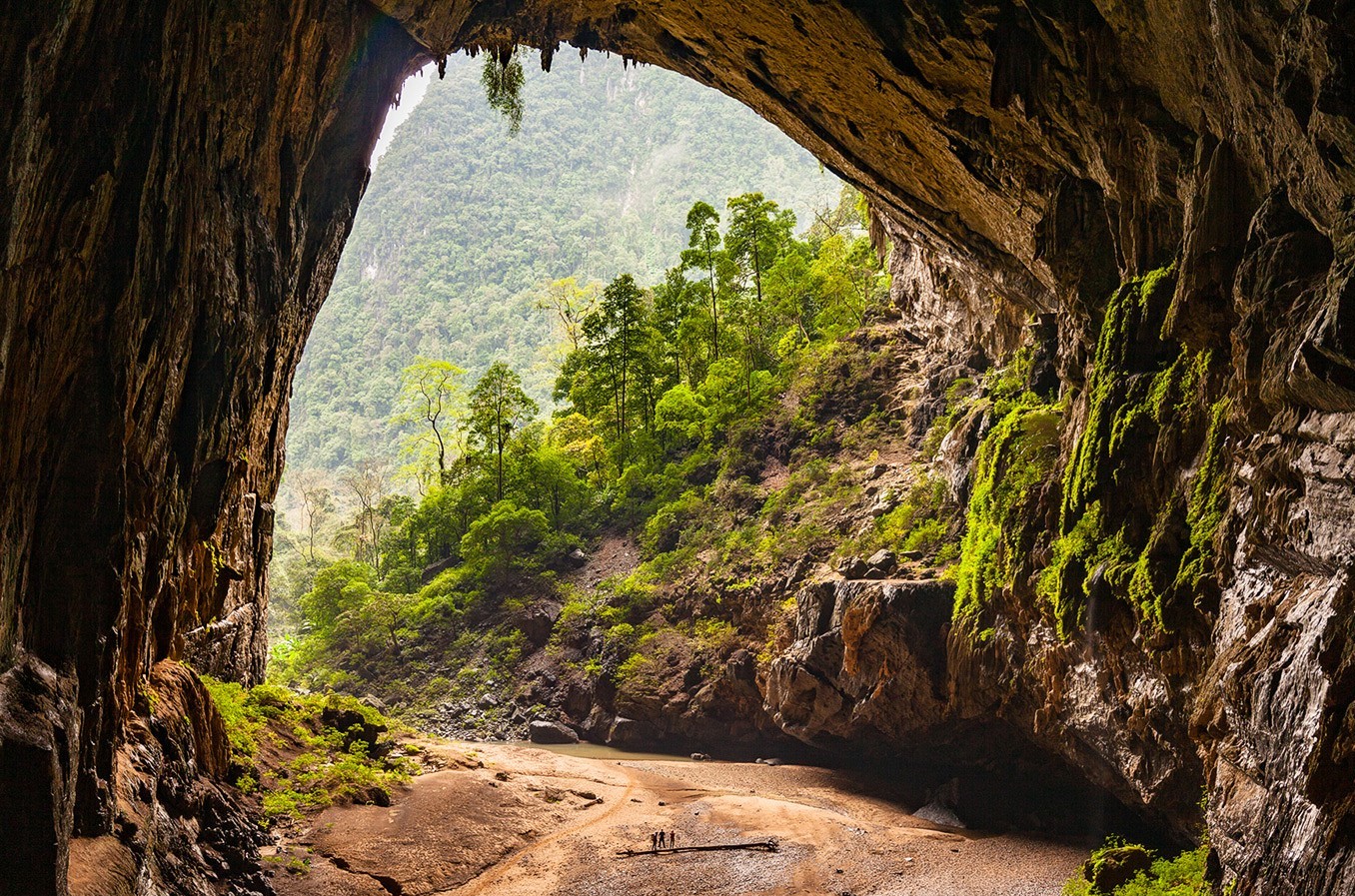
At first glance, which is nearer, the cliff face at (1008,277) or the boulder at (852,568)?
the cliff face at (1008,277)

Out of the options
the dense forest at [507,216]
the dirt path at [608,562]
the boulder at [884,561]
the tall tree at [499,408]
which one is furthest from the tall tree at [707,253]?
the dense forest at [507,216]

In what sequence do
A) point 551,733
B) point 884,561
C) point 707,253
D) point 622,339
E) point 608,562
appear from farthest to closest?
point 707,253, point 622,339, point 608,562, point 551,733, point 884,561

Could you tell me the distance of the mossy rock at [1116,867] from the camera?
36.9ft

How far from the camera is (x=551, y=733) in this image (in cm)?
2650

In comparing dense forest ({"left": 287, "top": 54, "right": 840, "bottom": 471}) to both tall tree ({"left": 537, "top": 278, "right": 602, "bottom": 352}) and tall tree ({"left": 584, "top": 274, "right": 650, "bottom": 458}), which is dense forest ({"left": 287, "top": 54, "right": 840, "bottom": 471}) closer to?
tall tree ({"left": 537, "top": 278, "right": 602, "bottom": 352})

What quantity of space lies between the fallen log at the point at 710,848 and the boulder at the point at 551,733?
1237 cm

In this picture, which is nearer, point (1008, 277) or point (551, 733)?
point (1008, 277)

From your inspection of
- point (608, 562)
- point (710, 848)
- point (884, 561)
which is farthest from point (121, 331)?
point (608, 562)

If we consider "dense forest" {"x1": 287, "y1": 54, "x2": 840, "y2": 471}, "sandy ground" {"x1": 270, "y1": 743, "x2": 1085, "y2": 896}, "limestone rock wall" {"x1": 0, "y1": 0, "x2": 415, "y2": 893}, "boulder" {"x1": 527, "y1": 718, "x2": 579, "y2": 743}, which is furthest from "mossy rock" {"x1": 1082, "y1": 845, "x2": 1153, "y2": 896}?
"dense forest" {"x1": 287, "y1": 54, "x2": 840, "y2": 471}

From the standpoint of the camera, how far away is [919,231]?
19531 millimetres

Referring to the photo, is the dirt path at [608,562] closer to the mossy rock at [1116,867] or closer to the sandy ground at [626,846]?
the sandy ground at [626,846]

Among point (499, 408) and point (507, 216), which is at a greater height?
point (507, 216)

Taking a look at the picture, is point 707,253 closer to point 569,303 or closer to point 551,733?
point 569,303

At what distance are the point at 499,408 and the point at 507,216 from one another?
3532 inches
